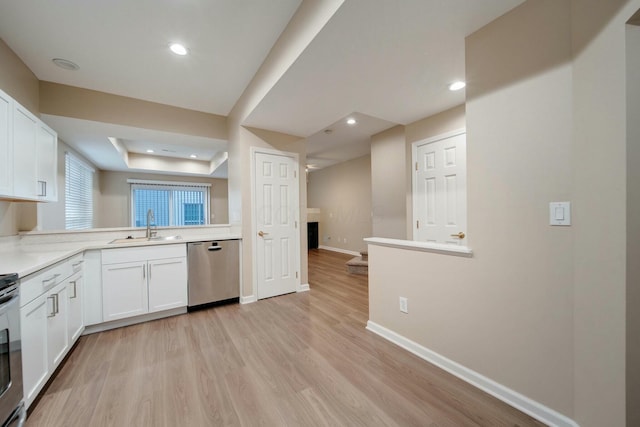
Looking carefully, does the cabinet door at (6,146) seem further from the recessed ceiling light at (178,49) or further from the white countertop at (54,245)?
the recessed ceiling light at (178,49)

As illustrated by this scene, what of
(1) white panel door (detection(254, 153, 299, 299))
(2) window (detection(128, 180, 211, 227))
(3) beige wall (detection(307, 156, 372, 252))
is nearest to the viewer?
(1) white panel door (detection(254, 153, 299, 299))

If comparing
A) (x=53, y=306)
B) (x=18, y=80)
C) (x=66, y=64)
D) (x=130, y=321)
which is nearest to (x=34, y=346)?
(x=53, y=306)

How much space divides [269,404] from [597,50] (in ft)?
8.27

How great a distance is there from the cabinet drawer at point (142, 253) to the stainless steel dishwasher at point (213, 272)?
0.12 m

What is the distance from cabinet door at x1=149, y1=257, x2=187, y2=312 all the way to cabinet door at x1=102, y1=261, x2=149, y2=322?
7 cm

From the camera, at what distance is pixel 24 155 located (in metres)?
1.97

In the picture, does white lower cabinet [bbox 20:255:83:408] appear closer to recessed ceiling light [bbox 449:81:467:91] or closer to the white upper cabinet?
the white upper cabinet

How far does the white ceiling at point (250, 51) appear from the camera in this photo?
1526 mm

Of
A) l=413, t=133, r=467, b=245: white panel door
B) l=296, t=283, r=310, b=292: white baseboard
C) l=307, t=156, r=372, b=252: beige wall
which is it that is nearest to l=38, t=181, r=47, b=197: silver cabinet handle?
l=296, t=283, r=310, b=292: white baseboard

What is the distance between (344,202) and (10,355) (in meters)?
6.10

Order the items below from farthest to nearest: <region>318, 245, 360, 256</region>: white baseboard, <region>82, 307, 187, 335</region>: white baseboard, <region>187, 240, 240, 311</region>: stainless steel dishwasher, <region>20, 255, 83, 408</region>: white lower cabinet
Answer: <region>318, 245, 360, 256</region>: white baseboard < <region>187, 240, 240, 311</region>: stainless steel dishwasher < <region>82, 307, 187, 335</region>: white baseboard < <region>20, 255, 83, 408</region>: white lower cabinet

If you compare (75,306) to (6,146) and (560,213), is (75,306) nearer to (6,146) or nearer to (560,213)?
(6,146)

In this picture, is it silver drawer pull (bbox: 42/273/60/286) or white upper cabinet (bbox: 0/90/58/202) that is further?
white upper cabinet (bbox: 0/90/58/202)

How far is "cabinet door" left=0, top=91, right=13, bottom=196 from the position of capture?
5.65 feet
